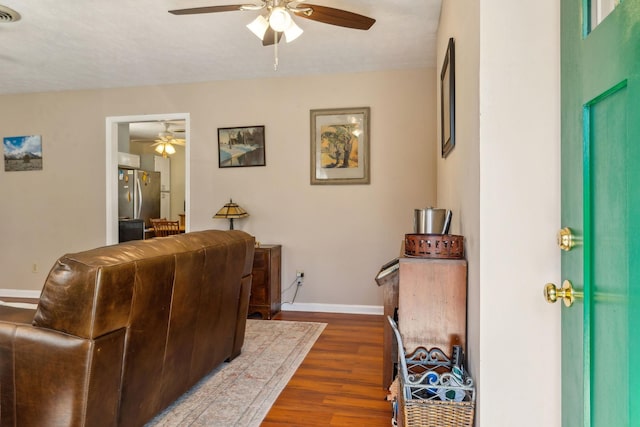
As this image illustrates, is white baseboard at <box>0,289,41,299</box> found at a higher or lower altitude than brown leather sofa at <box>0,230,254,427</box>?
lower

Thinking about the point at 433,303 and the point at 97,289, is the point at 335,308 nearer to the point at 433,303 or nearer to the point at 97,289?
the point at 433,303

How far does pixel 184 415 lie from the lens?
6.82 ft

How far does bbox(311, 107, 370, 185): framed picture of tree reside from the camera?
4203 millimetres

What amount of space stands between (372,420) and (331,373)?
63 centimetres

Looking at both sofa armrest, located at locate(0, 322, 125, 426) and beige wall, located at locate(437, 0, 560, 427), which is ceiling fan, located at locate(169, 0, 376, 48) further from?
sofa armrest, located at locate(0, 322, 125, 426)

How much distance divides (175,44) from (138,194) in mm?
3714

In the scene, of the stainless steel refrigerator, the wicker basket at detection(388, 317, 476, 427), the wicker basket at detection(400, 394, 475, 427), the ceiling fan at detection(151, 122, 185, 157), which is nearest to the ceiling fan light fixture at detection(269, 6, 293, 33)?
the wicker basket at detection(388, 317, 476, 427)

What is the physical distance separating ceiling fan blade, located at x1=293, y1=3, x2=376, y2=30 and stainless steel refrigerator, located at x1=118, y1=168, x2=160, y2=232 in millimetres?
4351

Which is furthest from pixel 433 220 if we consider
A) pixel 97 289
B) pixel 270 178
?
pixel 270 178

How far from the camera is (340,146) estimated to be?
4.26m

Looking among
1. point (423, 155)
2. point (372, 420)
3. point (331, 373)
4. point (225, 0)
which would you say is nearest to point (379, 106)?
point (423, 155)

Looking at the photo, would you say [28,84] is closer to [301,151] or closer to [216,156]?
[216,156]

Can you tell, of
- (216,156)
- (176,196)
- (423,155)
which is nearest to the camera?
(423,155)

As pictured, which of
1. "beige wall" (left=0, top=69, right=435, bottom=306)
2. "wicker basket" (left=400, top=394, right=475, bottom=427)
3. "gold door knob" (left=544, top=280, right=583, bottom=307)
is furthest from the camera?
"beige wall" (left=0, top=69, right=435, bottom=306)
